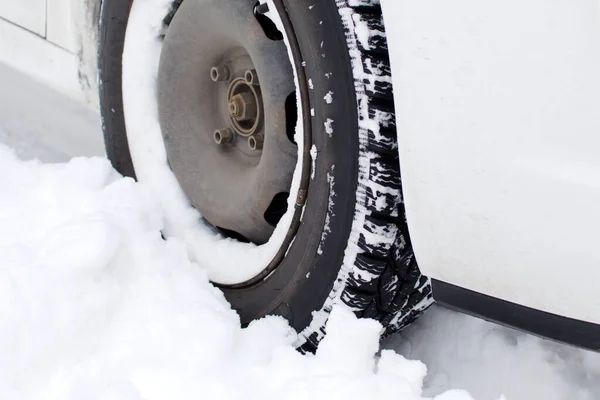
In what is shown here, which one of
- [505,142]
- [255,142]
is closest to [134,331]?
[255,142]

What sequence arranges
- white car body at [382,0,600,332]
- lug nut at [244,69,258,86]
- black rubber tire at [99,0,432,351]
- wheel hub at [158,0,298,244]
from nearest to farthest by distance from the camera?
1. white car body at [382,0,600,332]
2. black rubber tire at [99,0,432,351]
3. wheel hub at [158,0,298,244]
4. lug nut at [244,69,258,86]

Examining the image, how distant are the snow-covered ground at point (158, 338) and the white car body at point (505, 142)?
0.68ft

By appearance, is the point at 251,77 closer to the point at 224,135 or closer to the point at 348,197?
the point at 224,135

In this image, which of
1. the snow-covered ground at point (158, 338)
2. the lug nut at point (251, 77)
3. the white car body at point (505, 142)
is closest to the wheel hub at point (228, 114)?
the lug nut at point (251, 77)

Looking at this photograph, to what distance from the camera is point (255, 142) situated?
4.98 ft

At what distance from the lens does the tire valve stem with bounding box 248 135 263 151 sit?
152cm

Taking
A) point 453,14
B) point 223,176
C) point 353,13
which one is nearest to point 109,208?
point 223,176

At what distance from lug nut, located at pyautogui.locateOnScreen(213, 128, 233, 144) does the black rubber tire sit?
35cm

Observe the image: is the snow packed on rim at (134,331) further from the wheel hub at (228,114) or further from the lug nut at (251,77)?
the lug nut at (251,77)

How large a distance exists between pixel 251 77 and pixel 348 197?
41 centimetres

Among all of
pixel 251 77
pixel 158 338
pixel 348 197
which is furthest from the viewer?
pixel 251 77

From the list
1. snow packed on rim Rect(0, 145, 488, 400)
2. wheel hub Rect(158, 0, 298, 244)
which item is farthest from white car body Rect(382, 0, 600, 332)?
wheel hub Rect(158, 0, 298, 244)

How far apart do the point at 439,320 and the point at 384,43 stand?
0.65 m

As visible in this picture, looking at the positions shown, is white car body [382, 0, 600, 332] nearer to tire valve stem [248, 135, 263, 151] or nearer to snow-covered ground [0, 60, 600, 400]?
snow-covered ground [0, 60, 600, 400]
